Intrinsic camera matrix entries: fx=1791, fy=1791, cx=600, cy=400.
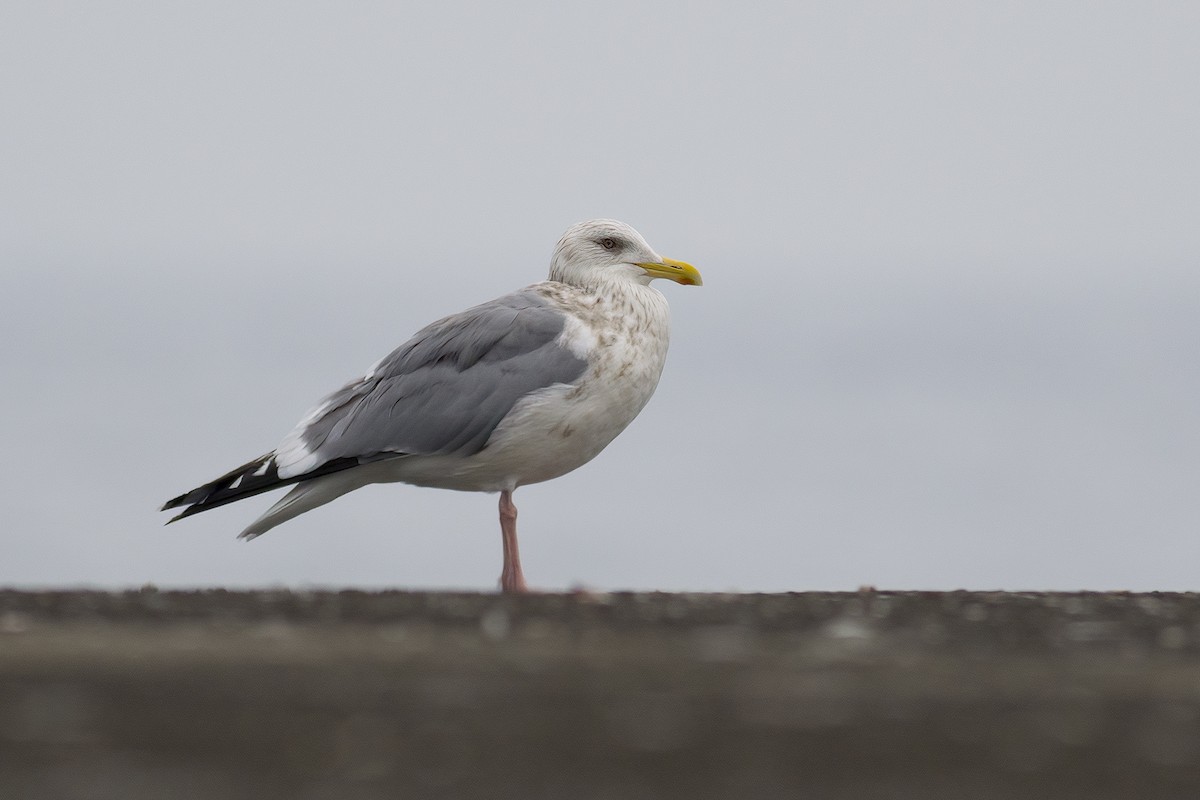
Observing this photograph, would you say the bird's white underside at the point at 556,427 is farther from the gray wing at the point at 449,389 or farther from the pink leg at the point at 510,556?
the pink leg at the point at 510,556

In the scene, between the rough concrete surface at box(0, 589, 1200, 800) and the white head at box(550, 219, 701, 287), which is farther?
the white head at box(550, 219, 701, 287)

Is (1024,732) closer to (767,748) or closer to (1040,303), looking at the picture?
(767,748)

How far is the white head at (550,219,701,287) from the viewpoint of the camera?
332 inches

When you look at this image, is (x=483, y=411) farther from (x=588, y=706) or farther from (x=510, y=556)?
(x=588, y=706)

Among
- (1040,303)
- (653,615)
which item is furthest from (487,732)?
(1040,303)

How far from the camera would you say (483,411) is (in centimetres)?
752

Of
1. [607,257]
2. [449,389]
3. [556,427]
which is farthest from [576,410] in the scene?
[607,257]

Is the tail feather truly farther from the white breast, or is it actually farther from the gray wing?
the white breast

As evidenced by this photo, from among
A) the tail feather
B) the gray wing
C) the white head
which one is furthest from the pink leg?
the white head

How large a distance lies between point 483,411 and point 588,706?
444cm

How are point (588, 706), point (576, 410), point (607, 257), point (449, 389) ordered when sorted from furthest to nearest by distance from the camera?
point (607, 257) < point (449, 389) < point (576, 410) < point (588, 706)

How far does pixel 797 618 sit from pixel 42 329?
99269 millimetres

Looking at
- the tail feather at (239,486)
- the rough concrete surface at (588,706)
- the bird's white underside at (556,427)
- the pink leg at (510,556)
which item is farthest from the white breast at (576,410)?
the rough concrete surface at (588,706)

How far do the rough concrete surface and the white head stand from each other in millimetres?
4242
